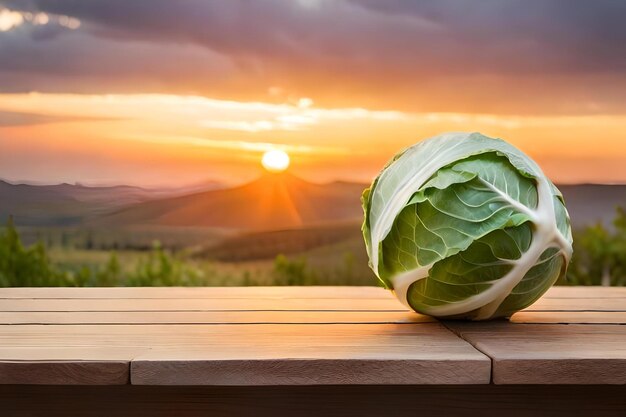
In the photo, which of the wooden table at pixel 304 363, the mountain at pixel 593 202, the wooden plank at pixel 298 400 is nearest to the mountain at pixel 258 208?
the mountain at pixel 593 202

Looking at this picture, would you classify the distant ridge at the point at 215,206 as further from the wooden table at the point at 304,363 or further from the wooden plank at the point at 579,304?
the wooden table at the point at 304,363

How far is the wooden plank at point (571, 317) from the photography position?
1.62 metres

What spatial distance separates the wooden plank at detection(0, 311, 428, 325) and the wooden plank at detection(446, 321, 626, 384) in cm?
20

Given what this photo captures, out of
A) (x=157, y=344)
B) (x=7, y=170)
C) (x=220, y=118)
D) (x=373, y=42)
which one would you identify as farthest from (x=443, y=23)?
(x=157, y=344)

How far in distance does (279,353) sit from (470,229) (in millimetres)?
452

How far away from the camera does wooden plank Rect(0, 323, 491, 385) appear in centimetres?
120

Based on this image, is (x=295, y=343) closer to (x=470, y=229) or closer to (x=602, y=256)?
(x=470, y=229)

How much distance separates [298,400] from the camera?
1353 millimetres

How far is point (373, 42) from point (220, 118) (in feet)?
2.99

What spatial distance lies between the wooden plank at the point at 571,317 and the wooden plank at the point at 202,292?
0.43m

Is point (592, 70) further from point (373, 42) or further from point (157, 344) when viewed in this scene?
point (157, 344)

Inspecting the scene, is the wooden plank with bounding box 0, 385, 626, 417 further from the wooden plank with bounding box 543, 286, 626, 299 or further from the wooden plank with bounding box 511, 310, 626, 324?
the wooden plank with bounding box 543, 286, 626, 299

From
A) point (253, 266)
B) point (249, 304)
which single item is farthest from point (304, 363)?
point (253, 266)

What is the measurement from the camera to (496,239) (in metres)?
1.38
